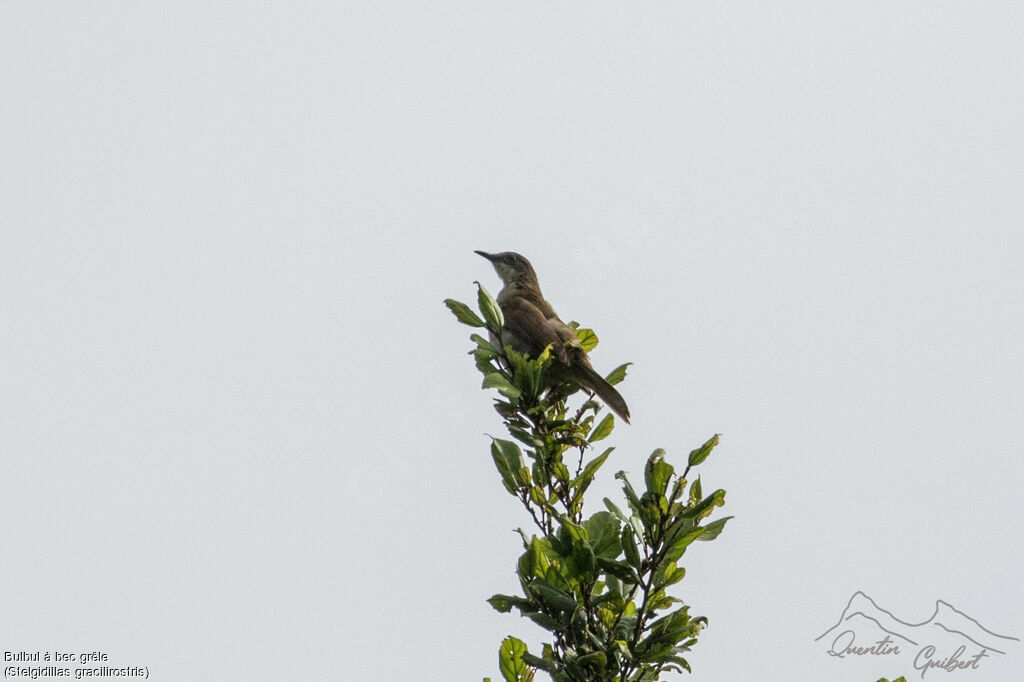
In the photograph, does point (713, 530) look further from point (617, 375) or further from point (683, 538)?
point (617, 375)

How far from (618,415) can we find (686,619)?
1.40m

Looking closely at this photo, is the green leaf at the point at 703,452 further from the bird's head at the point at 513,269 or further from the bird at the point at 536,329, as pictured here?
the bird's head at the point at 513,269

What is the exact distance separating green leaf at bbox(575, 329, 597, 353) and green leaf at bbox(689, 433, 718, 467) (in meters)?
1.17

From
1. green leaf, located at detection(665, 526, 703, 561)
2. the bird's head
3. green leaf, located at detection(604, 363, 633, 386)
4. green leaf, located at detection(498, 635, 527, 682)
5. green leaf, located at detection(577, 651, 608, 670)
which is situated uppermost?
the bird's head

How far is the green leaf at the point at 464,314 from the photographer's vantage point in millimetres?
3977

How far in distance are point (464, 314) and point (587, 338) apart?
0.76 m

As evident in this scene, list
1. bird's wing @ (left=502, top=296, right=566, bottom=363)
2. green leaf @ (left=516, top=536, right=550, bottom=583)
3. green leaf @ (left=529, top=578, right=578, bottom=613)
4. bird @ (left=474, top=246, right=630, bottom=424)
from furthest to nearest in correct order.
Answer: bird's wing @ (left=502, top=296, right=566, bottom=363), bird @ (left=474, top=246, right=630, bottom=424), green leaf @ (left=516, top=536, right=550, bottom=583), green leaf @ (left=529, top=578, right=578, bottom=613)

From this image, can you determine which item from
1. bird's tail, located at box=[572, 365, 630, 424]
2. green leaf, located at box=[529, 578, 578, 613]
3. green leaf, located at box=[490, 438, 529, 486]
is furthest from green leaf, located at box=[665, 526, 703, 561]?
bird's tail, located at box=[572, 365, 630, 424]

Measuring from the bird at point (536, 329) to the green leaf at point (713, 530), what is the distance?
3.30 ft

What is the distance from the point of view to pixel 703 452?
3.44 m

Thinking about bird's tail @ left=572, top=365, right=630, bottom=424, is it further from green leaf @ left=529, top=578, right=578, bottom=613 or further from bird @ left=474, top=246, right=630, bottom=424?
green leaf @ left=529, top=578, right=578, bottom=613

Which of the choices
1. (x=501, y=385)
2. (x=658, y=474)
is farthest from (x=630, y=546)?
(x=501, y=385)

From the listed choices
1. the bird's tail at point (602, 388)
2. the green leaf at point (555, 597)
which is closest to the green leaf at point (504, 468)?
the green leaf at point (555, 597)

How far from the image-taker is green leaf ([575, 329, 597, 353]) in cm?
451
